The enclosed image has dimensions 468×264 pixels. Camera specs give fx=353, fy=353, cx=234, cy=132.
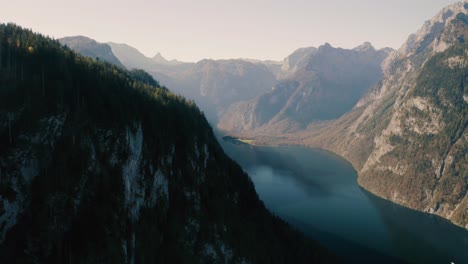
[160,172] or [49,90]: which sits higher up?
[49,90]

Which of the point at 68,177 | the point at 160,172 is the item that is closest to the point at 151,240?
the point at 160,172

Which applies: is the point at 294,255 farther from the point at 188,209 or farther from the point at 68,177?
the point at 68,177

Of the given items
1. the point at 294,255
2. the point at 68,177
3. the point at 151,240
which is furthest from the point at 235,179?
the point at 68,177

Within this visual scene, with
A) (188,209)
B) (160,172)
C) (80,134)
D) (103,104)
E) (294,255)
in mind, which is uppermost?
(103,104)

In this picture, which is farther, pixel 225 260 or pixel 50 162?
pixel 225 260

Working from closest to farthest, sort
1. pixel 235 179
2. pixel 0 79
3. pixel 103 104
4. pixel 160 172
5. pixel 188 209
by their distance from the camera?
pixel 0 79 → pixel 103 104 → pixel 160 172 → pixel 188 209 → pixel 235 179

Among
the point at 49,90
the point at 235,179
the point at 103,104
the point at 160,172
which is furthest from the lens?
the point at 235,179
